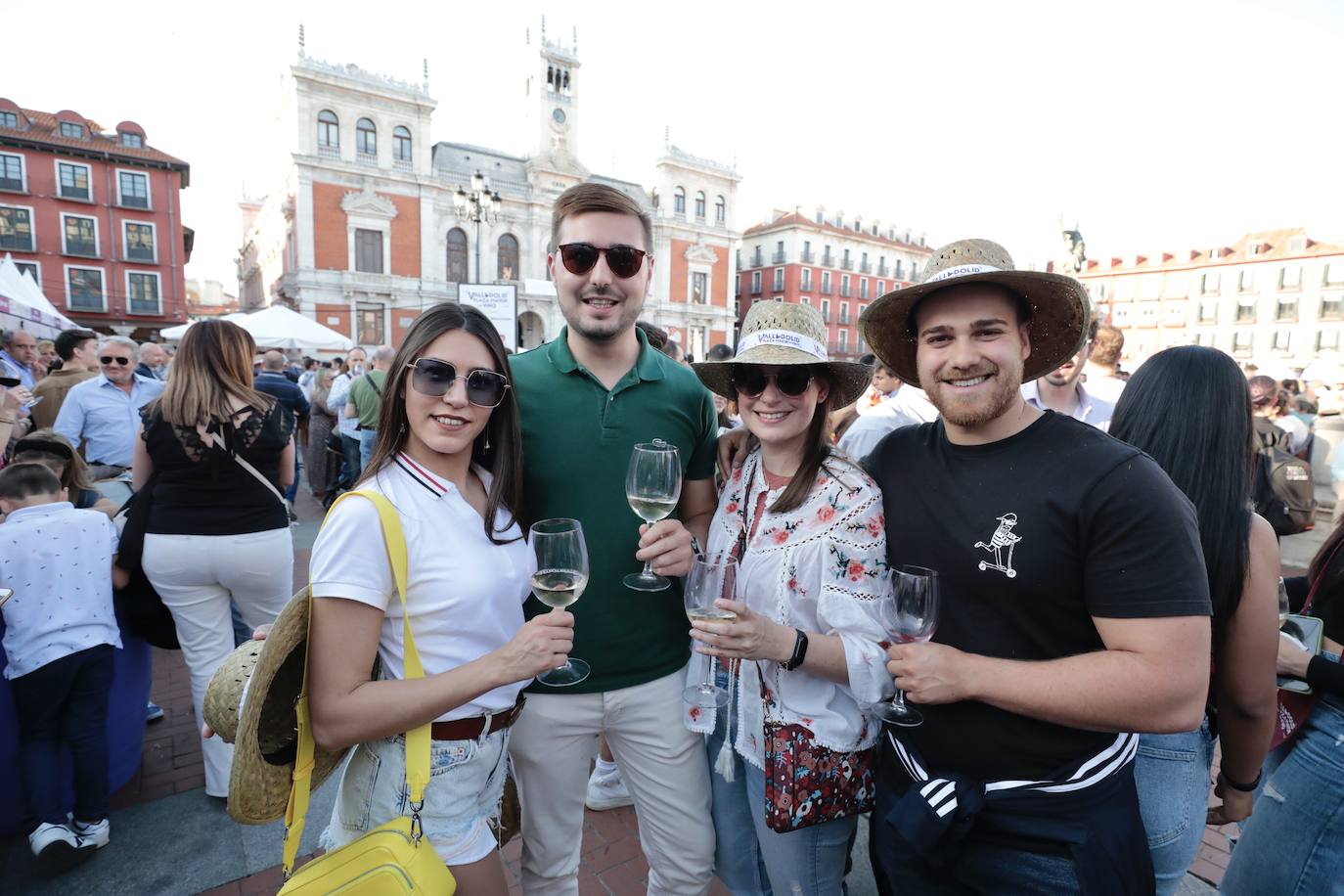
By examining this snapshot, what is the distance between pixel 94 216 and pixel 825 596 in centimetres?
4565

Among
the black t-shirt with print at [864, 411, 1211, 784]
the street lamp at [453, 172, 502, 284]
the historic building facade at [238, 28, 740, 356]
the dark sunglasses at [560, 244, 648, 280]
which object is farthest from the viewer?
the historic building facade at [238, 28, 740, 356]

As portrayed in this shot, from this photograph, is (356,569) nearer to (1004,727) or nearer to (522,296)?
(1004,727)

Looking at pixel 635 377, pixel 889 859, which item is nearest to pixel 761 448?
pixel 635 377

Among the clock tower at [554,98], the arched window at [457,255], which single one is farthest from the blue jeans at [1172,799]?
the clock tower at [554,98]

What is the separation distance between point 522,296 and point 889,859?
39485mm

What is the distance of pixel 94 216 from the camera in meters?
33.1

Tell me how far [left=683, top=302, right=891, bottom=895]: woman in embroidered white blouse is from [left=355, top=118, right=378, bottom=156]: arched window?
40.2 m

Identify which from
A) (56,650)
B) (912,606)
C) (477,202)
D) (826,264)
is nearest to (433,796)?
(912,606)

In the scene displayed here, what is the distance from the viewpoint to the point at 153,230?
34625mm

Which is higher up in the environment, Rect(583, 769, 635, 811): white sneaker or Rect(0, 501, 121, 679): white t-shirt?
Rect(0, 501, 121, 679): white t-shirt

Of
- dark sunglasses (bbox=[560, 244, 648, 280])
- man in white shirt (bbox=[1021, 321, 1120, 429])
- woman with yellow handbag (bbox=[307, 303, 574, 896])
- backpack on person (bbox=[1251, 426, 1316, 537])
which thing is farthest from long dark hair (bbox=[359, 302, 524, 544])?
backpack on person (bbox=[1251, 426, 1316, 537])

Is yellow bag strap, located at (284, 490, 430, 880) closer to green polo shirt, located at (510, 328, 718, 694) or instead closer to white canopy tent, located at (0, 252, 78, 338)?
green polo shirt, located at (510, 328, 718, 694)

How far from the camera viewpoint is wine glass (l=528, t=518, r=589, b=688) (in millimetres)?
1780

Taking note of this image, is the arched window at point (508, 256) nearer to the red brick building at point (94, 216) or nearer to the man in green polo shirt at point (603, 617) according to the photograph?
the red brick building at point (94, 216)
